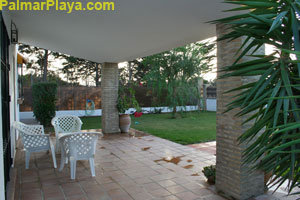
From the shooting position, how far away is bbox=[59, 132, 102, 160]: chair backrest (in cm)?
375

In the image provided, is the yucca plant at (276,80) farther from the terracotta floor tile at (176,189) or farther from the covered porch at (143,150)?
the terracotta floor tile at (176,189)

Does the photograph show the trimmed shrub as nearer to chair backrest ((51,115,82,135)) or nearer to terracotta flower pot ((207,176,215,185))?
chair backrest ((51,115,82,135))

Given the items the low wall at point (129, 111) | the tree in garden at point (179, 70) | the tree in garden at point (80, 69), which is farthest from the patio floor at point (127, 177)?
the tree in garden at point (80, 69)

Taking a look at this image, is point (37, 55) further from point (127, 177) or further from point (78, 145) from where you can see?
point (127, 177)

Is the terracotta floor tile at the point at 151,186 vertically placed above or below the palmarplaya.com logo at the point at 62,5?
below

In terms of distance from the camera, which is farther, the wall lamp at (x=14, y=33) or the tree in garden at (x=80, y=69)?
the tree in garden at (x=80, y=69)

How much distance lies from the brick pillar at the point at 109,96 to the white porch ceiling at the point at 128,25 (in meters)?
2.19

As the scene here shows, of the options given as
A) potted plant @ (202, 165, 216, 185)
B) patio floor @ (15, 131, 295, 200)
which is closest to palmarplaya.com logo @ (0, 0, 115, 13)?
patio floor @ (15, 131, 295, 200)

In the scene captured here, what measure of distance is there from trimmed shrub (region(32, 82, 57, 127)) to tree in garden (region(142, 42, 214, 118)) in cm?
493

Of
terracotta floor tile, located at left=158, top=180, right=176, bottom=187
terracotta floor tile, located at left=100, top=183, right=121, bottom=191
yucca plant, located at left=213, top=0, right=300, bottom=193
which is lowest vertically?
terracotta floor tile, located at left=158, top=180, right=176, bottom=187

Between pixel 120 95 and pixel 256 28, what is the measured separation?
22.2 feet

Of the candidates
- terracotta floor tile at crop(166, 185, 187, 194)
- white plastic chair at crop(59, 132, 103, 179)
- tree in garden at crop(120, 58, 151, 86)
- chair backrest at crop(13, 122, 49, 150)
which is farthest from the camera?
tree in garden at crop(120, 58, 151, 86)

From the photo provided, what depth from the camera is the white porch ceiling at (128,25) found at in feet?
9.68

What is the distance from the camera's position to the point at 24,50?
15867 millimetres
